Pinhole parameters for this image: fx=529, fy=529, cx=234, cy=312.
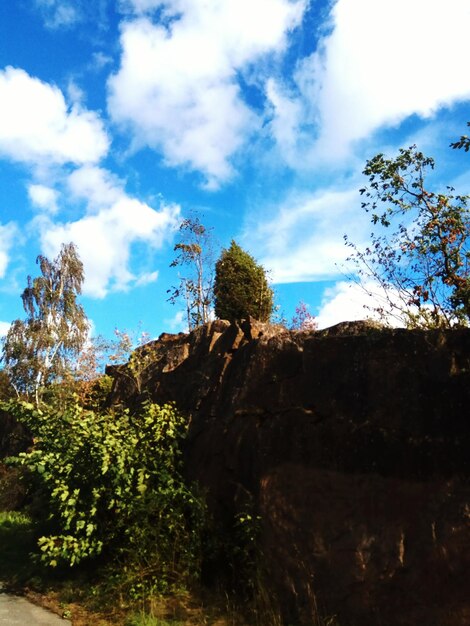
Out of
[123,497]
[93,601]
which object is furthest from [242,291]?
[93,601]

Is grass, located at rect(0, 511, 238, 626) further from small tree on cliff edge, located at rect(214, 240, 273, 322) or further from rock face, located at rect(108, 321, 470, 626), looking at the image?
small tree on cliff edge, located at rect(214, 240, 273, 322)

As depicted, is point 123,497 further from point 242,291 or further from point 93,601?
point 242,291

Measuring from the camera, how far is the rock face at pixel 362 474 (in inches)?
181

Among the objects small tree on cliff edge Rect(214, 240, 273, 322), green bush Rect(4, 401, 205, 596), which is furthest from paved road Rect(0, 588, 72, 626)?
small tree on cliff edge Rect(214, 240, 273, 322)

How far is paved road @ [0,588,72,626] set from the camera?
227 inches

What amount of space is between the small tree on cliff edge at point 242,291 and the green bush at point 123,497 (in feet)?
23.0

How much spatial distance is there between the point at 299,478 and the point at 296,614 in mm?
1252

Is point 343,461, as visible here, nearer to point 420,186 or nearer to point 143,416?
point 143,416

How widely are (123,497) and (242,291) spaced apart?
27.7 ft

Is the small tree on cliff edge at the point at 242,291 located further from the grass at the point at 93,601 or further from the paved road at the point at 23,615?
the paved road at the point at 23,615

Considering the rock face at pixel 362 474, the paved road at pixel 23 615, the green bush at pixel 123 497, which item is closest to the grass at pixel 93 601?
the paved road at pixel 23 615

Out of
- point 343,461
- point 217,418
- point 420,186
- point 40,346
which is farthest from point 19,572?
point 40,346

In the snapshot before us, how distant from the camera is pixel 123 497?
20.8 ft

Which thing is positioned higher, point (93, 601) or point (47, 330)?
point (47, 330)
